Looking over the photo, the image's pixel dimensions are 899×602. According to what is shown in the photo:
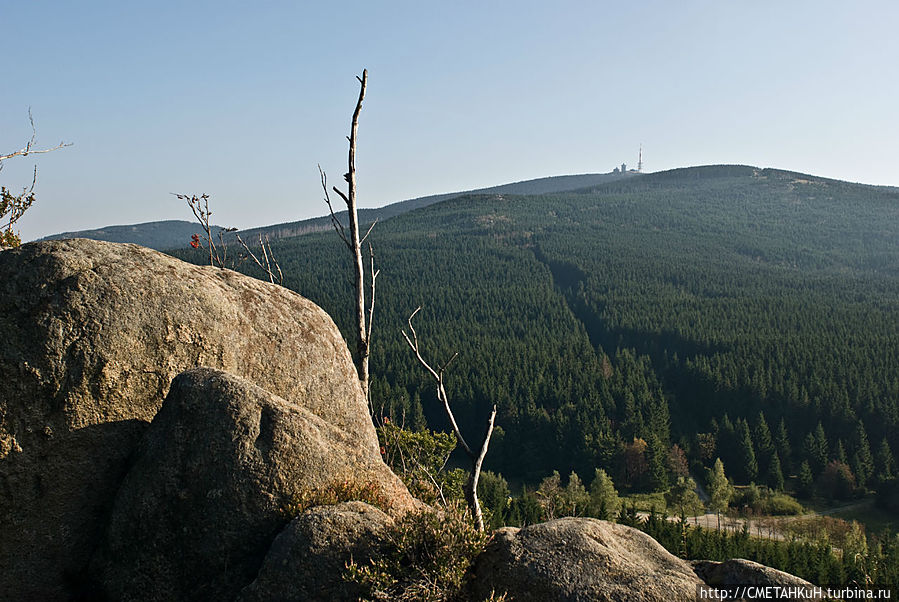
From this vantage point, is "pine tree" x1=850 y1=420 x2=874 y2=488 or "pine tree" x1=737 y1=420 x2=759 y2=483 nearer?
"pine tree" x1=850 y1=420 x2=874 y2=488

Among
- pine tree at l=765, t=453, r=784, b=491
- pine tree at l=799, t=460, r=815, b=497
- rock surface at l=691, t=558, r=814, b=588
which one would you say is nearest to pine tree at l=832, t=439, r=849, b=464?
pine tree at l=799, t=460, r=815, b=497

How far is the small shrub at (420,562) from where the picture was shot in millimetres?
8125

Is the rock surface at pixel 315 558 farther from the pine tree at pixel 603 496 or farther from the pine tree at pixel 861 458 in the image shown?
the pine tree at pixel 861 458

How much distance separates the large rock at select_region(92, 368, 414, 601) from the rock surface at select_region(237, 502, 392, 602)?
0.76 metres

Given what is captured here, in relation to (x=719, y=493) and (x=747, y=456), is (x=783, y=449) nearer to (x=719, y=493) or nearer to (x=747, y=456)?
(x=747, y=456)

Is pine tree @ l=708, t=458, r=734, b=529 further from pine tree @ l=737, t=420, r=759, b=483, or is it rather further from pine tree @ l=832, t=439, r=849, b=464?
pine tree @ l=832, t=439, r=849, b=464

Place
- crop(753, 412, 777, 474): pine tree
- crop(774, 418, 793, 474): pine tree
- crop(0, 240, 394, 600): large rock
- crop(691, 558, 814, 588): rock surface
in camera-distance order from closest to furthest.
A: crop(691, 558, 814, 588): rock surface < crop(0, 240, 394, 600): large rock < crop(753, 412, 777, 474): pine tree < crop(774, 418, 793, 474): pine tree

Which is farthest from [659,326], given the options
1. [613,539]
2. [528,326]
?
[613,539]

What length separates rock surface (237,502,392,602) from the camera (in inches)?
333

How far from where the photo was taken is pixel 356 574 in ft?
27.2

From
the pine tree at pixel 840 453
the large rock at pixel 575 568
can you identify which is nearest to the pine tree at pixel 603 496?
the pine tree at pixel 840 453

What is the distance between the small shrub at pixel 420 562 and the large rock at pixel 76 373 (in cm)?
293

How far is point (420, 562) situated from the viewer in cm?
851

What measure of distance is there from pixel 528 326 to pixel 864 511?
96.2 metres
